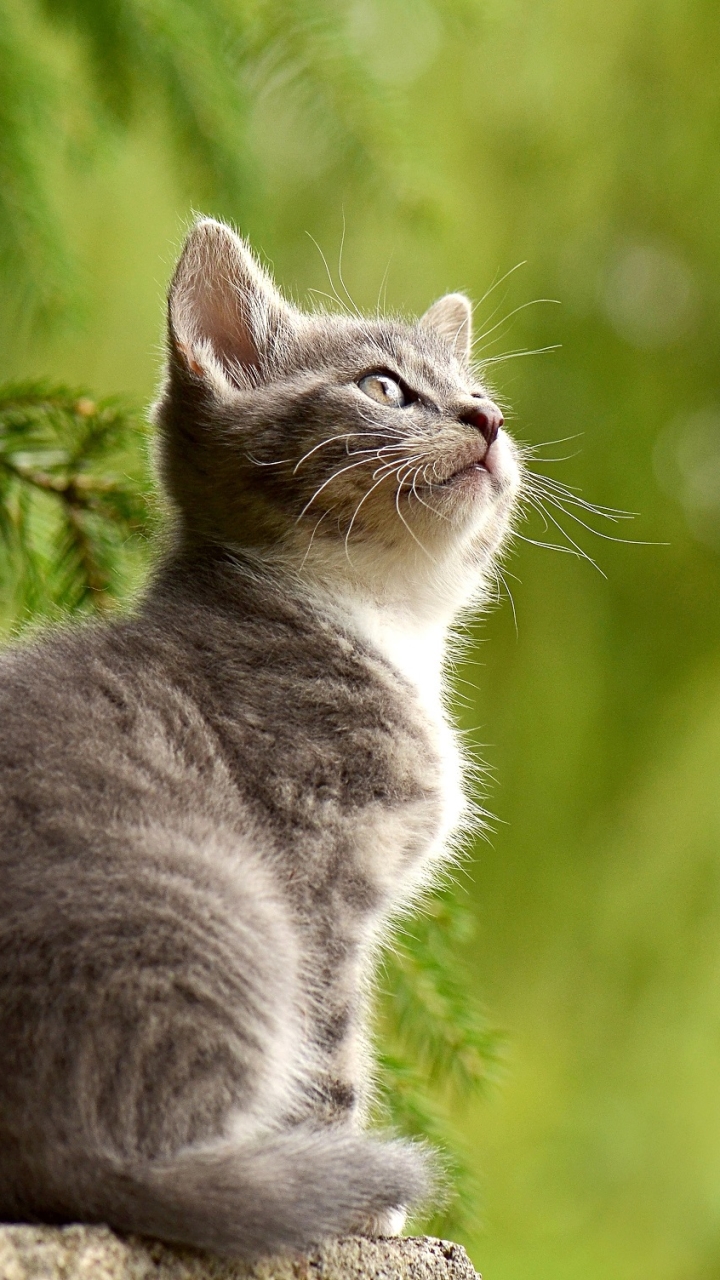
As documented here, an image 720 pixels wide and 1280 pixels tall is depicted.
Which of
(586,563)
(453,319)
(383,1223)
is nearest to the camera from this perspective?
(383,1223)

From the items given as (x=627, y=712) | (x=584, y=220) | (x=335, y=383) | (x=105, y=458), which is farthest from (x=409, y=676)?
(x=584, y=220)

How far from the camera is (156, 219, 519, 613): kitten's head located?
1529mm

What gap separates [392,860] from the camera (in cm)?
136

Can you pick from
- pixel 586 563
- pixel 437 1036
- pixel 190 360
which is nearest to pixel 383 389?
pixel 190 360

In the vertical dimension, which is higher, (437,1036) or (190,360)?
(190,360)

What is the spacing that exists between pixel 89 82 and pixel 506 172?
3.87ft

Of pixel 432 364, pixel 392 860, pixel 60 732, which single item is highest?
pixel 432 364

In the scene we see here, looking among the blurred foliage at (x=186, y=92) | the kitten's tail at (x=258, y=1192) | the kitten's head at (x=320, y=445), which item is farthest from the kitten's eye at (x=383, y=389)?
the kitten's tail at (x=258, y=1192)

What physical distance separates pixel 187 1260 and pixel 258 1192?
0.08 metres

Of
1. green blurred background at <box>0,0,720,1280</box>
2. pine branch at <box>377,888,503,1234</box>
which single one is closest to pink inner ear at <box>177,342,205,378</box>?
pine branch at <box>377,888,503,1234</box>

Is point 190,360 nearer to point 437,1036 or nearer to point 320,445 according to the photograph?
point 320,445

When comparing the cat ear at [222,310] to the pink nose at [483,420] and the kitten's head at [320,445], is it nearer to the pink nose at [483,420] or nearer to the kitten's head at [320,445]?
the kitten's head at [320,445]

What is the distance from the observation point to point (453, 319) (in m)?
1.99

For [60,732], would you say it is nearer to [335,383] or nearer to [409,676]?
[409,676]
